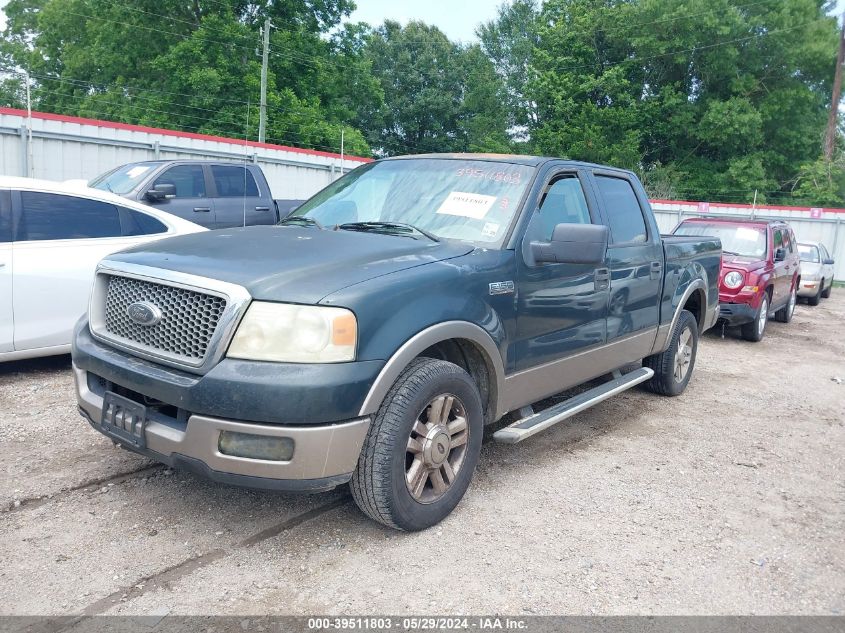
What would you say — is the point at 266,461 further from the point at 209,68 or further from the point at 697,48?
the point at 697,48

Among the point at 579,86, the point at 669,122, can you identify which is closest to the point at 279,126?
the point at 579,86

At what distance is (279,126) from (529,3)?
3208 centimetres

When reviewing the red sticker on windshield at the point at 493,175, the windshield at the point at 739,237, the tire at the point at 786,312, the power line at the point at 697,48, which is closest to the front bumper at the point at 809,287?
the tire at the point at 786,312

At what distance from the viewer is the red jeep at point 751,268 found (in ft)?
30.9

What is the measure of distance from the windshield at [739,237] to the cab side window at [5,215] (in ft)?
28.5

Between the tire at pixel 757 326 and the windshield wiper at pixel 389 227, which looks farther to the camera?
the tire at pixel 757 326

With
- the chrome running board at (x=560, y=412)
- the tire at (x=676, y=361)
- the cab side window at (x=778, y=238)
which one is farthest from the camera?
the cab side window at (x=778, y=238)

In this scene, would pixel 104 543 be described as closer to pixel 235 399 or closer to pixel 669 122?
pixel 235 399

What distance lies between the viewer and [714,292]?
6.82 metres

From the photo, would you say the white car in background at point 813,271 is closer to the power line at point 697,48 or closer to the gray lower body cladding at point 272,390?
the gray lower body cladding at point 272,390

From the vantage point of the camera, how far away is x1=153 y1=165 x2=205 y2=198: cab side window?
31.7 ft

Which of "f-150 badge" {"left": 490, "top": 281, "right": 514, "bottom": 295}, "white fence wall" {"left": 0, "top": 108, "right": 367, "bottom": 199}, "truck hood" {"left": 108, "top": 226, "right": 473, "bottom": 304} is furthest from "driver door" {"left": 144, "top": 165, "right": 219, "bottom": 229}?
"f-150 badge" {"left": 490, "top": 281, "right": 514, "bottom": 295}

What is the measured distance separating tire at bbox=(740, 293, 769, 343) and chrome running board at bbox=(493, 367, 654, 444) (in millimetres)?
4967

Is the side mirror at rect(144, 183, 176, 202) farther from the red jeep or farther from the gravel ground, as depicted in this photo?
the red jeep
